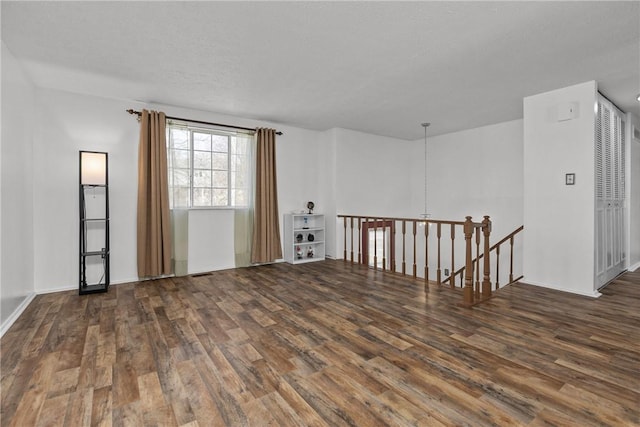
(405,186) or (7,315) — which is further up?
(405,186)

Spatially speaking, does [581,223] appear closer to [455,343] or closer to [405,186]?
[455,343]

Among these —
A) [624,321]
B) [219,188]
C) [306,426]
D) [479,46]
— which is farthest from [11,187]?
[624,321]

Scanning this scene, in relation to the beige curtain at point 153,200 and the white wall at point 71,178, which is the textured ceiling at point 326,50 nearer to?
the white wall at point 71,178

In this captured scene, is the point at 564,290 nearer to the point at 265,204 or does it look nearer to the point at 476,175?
the point at 476,175

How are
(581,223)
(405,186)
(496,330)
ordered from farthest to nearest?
(405,186) < (581,223) < (496,330)

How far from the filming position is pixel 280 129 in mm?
5695

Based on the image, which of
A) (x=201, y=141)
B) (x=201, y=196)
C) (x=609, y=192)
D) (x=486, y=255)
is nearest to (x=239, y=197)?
(x=201, y=196)

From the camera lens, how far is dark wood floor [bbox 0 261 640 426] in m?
1.62

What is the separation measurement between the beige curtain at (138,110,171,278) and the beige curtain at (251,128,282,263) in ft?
4.55

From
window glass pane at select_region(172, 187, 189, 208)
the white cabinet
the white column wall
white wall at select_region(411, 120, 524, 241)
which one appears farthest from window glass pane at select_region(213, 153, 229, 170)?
the white column wall

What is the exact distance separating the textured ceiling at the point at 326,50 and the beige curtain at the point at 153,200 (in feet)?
1.44

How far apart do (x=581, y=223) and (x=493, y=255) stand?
212 cm

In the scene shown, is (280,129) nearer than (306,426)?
No

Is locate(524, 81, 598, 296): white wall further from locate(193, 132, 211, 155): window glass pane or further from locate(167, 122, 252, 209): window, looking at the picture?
locate(193, 132, 211, 155): window glass pane
